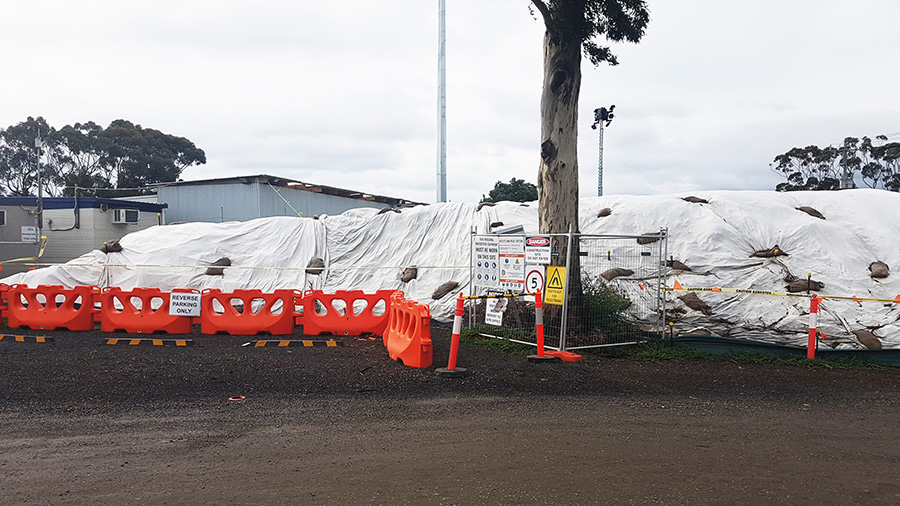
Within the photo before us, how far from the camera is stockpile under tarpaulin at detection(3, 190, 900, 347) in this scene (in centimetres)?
1180

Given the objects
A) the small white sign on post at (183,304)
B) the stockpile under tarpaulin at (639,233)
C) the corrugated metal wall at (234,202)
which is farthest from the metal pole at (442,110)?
the small white sign on post at (183,304)

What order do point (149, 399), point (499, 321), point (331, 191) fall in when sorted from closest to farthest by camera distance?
1. point (149, 399)
2. point (499, 321)
3. point (331, 191)

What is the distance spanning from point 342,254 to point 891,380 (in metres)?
12.5

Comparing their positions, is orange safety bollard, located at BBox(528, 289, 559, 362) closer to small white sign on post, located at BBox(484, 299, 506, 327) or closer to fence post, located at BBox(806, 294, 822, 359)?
small white sign on post, located at BBox(484, 299, 506, 327)

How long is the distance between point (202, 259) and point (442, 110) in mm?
10346

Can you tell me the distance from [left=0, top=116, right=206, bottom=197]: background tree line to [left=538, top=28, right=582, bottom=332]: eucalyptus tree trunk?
171 ft

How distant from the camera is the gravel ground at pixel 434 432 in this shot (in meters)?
4.43

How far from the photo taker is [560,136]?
460 inches

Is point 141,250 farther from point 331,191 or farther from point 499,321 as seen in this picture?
point 331,191

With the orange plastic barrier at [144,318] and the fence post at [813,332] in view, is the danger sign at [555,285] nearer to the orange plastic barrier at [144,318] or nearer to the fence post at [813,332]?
the fence post at [813,332]

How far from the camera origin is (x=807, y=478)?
4.76m

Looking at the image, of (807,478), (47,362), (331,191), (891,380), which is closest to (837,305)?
(891,380)

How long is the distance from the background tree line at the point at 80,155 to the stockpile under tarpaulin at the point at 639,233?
140 feet

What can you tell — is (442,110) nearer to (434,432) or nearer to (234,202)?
(234,202)
